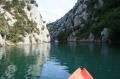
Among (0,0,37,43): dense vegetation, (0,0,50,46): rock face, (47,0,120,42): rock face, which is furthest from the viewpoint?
(47,0,120,42): rock face

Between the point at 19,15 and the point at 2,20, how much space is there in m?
26.7

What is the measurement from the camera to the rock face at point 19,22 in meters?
113

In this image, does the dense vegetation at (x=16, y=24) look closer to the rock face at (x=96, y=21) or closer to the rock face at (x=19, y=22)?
the rock face at (x=19, y=22)

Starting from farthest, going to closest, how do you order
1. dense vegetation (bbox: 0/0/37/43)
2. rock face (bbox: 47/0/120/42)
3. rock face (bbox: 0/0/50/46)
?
1. rock face (bbox: 47/0/120/42)
2. rock face (bbox: 0/0/50/46)
3. dense vegetation (bbox: 0/0/37/43)

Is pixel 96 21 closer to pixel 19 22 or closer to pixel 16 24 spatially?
pixel 19 22

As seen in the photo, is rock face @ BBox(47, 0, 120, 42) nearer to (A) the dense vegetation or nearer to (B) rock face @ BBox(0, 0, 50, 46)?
(B) rock face @ BBox(0, 0, 50, 46)

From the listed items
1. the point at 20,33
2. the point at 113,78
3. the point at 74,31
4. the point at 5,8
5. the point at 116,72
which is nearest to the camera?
the point at 113,78

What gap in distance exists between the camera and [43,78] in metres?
34.1

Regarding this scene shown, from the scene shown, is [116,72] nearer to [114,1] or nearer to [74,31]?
[114,1]

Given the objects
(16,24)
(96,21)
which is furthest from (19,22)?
(96,21)

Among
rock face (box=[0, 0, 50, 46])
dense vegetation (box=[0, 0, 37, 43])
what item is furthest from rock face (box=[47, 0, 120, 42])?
dense vegetation (box=[0, 0, 37, 43])

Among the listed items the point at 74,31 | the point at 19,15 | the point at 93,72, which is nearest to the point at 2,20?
the point at 19,15

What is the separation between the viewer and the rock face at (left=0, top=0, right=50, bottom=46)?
112669 millimetres

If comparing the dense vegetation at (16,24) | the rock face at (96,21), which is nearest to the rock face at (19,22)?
the dense vegetation at (16,24)
